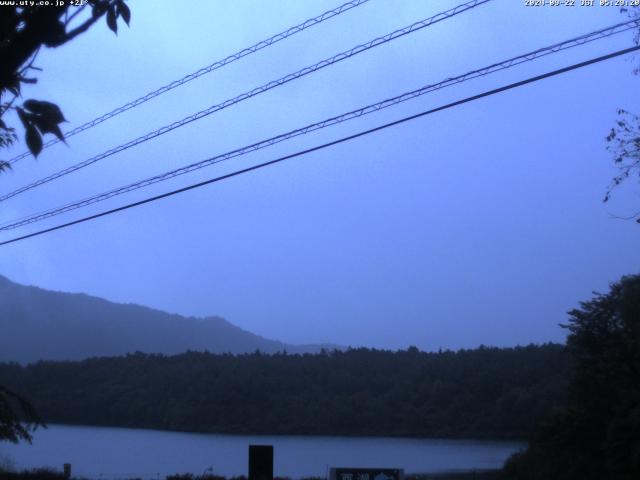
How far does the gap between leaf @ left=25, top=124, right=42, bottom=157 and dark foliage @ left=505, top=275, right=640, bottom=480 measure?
59.8ft

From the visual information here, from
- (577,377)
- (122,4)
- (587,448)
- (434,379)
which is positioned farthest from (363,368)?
(122,4)

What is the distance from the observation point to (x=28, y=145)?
12.7 ft

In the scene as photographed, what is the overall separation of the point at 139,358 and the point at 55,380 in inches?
360

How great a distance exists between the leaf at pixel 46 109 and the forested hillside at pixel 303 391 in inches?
1622

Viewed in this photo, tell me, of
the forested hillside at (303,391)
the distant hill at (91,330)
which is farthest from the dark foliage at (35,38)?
the distant hill at (91,330)

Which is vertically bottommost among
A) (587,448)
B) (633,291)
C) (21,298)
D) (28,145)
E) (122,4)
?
(587,448)

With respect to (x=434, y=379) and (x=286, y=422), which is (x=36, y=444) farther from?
(x=434, y=379)

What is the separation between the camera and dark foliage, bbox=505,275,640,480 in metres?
20.5

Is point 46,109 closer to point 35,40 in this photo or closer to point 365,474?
point 35,40

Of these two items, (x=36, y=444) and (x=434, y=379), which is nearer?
(x=36, y=444)

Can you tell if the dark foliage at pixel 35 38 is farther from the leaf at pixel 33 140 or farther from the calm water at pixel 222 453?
the calm water at pixel 222 453

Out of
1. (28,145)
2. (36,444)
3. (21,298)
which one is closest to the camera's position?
(28,145)

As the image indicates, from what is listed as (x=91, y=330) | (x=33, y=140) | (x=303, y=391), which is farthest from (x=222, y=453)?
(x=91, y=330)

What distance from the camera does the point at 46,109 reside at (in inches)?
153
